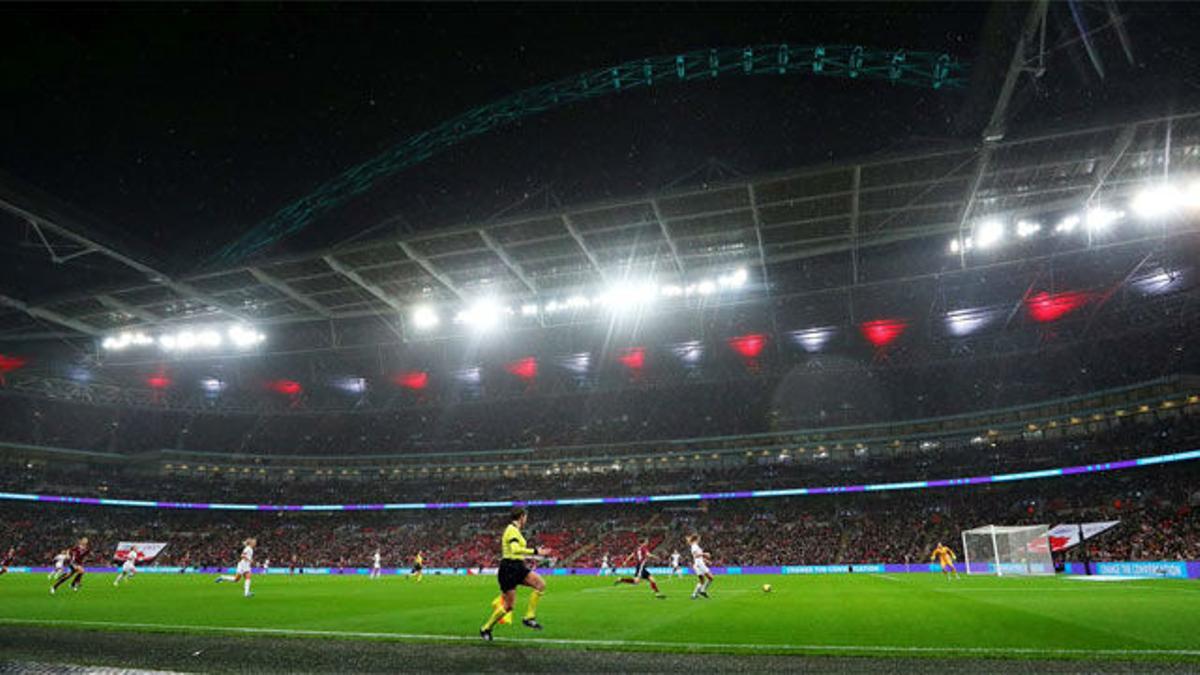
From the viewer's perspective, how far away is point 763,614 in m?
12.8

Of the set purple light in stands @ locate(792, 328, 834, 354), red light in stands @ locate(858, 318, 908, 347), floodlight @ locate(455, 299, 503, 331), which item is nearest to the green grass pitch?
floodlight @ locate(455, 299, 503, 331)

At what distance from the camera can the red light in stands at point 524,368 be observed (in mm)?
53688

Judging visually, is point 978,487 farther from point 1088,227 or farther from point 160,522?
point 160,522

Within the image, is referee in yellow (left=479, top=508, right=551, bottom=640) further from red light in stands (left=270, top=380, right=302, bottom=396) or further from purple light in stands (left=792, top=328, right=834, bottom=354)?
red light in stands (left=270, top=380, right=302, bottom=396)

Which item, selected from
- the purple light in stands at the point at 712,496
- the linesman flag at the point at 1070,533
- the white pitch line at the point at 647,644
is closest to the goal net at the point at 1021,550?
the linesman flag at the point at 1070,533

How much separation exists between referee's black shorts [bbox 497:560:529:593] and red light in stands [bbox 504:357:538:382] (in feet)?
143

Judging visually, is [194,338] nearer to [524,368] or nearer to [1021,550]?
[524,368]

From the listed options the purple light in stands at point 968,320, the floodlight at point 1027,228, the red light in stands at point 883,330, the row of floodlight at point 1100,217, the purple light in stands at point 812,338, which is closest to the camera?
the row of floodlight at point 1100,217

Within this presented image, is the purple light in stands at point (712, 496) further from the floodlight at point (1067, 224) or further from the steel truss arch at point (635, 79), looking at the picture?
the steel truss arch at point (635, 79)

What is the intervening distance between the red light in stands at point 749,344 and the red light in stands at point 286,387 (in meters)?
38.4

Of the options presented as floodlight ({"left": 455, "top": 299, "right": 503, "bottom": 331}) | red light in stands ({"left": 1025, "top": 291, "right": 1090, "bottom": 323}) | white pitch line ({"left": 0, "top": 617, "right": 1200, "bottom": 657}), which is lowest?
white pitch line ({"left": 0, "top": 617, "right": 1200, "bottom": 657})

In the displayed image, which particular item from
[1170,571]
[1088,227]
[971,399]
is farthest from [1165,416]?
[1088,227]

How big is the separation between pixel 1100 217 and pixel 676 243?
18305 mm

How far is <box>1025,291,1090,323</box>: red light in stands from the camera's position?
39.1m
